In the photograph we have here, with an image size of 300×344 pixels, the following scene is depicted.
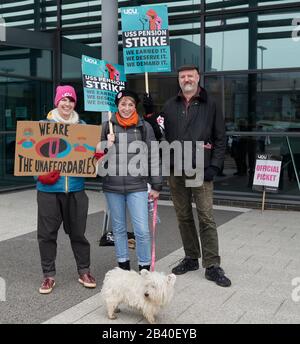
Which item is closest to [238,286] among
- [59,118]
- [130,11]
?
[59,118]

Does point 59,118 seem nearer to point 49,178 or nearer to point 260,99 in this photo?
point 49,178

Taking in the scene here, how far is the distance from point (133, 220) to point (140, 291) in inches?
35.6

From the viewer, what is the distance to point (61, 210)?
188 inches

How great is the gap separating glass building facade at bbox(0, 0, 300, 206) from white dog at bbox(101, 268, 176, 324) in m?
6.02

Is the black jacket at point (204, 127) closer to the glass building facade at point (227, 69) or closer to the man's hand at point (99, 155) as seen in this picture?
the man's hand at point (99, 155)

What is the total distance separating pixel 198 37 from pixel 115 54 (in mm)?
3935

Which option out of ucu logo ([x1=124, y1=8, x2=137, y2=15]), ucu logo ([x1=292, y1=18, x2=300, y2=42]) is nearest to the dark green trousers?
ucu logo ([x1=124, y1=8, x2=137, y2=15])

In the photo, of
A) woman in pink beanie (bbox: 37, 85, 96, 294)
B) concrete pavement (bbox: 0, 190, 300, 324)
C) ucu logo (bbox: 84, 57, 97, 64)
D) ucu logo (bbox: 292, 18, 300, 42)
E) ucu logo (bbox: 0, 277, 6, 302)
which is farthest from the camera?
ucu logo (bbox: 292, 18, 300, 42)

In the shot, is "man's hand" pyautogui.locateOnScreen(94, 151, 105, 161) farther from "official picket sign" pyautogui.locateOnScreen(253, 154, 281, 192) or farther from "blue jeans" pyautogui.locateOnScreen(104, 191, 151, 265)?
"official picket sign" pyautogui.locateOnScreen(253, 154, 281, 192)

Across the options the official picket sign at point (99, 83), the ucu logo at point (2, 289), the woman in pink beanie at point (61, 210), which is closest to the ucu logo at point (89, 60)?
the official picket sign at point (99, 83)

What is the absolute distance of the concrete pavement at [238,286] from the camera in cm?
407

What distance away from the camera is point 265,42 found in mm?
9625

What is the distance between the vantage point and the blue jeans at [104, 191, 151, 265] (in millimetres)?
4570

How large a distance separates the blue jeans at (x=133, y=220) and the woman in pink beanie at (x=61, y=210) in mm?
338
